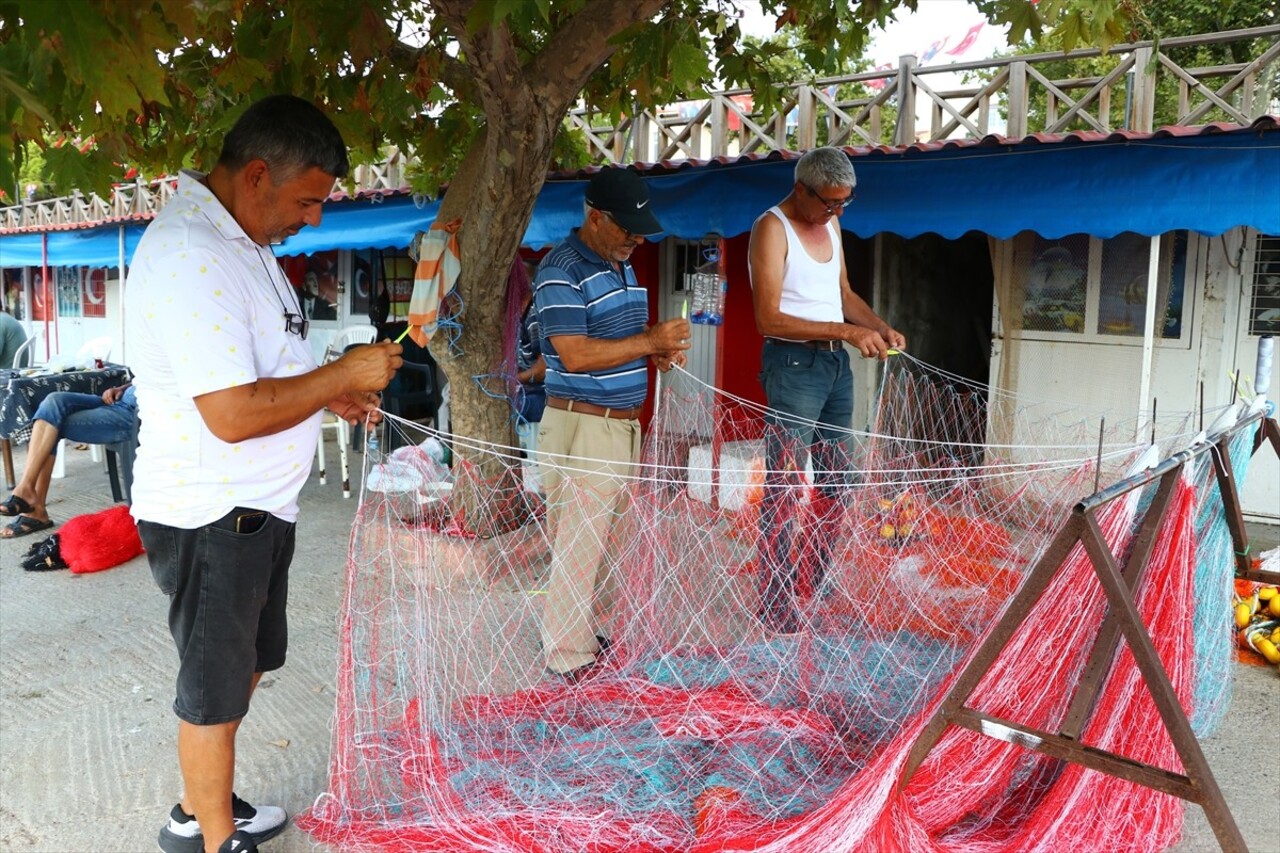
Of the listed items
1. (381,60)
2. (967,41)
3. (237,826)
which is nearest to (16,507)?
(381,60)

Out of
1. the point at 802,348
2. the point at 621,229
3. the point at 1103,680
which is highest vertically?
the point at 621,229

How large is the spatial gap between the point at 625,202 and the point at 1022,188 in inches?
101

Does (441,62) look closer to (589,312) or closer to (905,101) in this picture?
(589,312)

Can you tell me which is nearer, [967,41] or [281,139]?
[281,139]

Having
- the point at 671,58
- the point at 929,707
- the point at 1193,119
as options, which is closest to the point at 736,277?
the point at 1193,119

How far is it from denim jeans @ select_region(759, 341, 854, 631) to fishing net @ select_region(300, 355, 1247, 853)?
0.06 feet

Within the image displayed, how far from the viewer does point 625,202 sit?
2.94 metres

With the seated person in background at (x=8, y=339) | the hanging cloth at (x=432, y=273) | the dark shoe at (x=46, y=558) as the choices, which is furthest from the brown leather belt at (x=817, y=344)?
the seated person in background at (x=8, y=339)

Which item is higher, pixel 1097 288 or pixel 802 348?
pixel 1097 288

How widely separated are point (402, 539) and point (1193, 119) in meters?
4.33

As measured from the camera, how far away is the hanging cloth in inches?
170

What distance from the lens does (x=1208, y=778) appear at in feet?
6.08

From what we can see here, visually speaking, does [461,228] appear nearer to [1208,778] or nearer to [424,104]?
[424,104]

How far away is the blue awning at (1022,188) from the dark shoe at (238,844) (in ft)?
13.4
